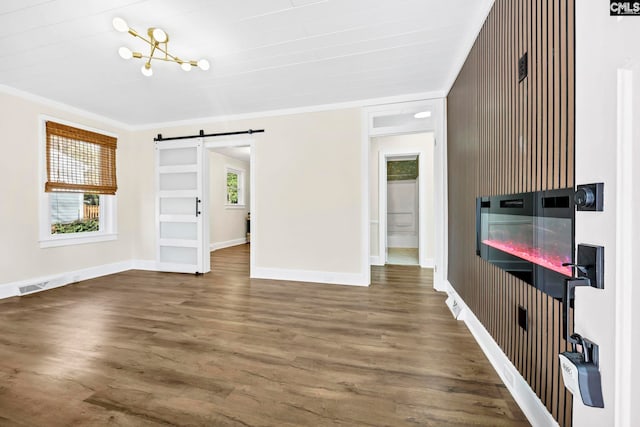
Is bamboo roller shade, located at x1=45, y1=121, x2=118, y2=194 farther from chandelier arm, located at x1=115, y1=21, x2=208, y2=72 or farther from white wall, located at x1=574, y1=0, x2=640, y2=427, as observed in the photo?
white wall, located at x1=574, y1=0, x2=640, y2=427

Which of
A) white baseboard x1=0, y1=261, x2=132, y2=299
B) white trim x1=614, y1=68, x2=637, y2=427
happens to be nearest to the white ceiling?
white trim x1=614, y1=68, x2=637, y2=427

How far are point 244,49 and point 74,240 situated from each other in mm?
3682

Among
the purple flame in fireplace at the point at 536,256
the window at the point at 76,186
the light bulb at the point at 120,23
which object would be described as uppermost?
the light bulb at the point at 120,23

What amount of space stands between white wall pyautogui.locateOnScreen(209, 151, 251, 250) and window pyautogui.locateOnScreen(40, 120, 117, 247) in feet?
7.60

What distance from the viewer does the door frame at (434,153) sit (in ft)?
11.0

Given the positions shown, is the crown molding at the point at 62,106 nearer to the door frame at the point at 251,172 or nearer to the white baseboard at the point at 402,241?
the door frame at the point at 251,172

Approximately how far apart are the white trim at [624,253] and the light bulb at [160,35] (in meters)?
2.63

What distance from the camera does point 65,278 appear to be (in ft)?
12.2

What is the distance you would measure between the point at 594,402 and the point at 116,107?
5.13 meters

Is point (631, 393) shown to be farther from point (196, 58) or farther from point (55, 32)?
point (55, 32)

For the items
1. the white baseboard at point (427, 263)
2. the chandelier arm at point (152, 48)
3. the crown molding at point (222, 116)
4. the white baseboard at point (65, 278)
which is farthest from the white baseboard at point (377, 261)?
the white baseboard at point (65, 278)

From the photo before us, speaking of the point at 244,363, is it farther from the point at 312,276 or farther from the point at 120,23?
the point at 120,23

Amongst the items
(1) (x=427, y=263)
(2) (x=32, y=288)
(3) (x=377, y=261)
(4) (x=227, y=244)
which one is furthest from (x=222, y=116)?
(1) (x=427, y=263)

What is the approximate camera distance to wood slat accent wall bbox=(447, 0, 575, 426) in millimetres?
1100
